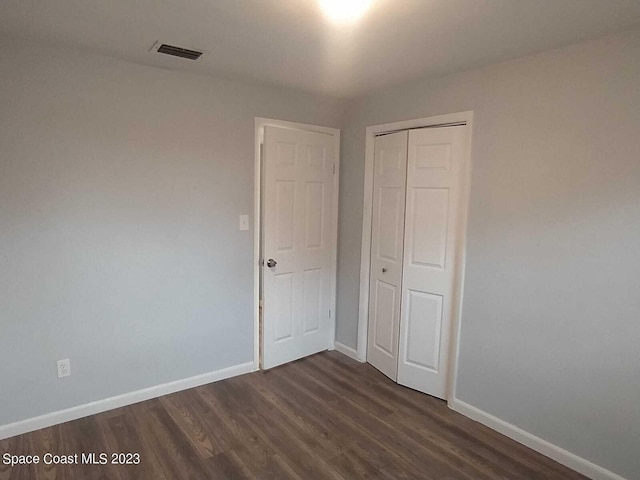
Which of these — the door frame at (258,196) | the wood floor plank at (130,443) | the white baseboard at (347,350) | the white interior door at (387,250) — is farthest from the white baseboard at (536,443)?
the wood floor plank at (130,443)

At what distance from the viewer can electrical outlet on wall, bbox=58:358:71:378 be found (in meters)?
2.41

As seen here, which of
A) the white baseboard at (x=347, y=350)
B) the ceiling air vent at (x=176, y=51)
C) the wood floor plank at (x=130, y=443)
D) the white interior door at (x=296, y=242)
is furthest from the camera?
the white baseboard at (x=347, y=350)

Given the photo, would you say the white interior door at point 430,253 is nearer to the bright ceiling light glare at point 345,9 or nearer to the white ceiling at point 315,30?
the white ceiling at point 315,30

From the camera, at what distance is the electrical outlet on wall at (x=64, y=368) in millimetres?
2414

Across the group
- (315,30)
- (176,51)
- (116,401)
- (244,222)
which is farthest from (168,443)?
(315,30)

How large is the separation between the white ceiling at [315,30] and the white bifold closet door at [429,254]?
0.53 m

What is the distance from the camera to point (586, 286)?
2064mm

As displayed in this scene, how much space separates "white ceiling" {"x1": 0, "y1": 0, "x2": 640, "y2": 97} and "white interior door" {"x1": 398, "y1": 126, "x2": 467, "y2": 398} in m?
0.54

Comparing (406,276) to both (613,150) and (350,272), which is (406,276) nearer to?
(350,272)

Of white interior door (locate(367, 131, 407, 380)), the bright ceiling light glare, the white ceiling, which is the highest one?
the white ceiling

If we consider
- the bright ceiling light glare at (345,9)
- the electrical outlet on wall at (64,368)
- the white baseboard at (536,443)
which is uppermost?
the bright ceiling light glare at (345,9)

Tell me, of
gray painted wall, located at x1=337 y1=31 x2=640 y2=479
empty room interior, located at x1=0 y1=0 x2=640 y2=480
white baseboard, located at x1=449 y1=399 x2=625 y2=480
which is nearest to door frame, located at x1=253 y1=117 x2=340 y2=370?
empty room interior, located at x1=0 y1=0 x2=640 y2=480

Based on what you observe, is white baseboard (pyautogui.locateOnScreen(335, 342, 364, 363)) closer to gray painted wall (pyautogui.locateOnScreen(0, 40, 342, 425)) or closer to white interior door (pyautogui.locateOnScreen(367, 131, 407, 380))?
white interior door (pyautogui.locateOnScreen(367, 131, 407, 380))

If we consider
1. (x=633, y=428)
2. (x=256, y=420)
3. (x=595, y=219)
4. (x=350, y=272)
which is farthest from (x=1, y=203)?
(x=633, y=428)
